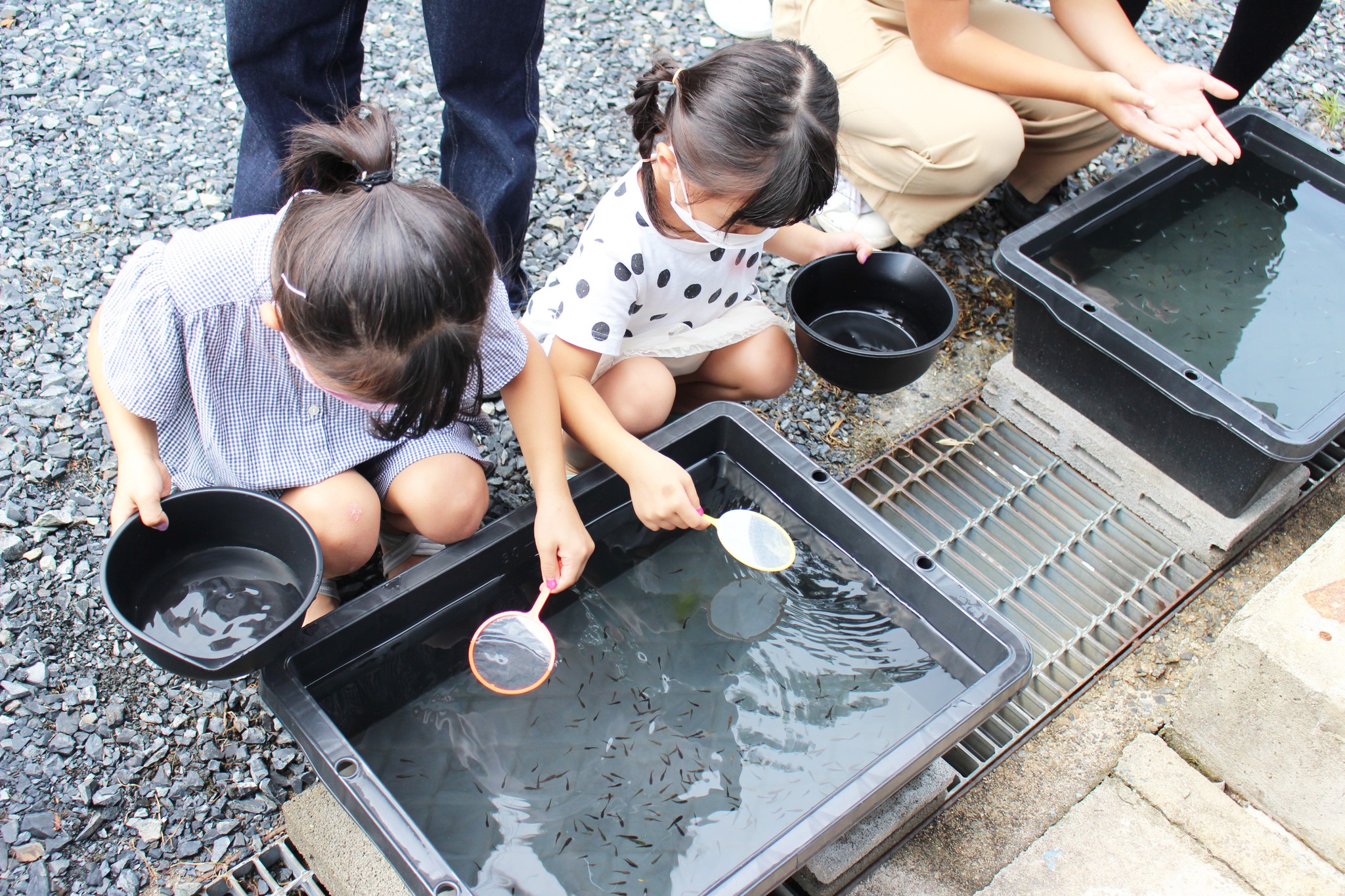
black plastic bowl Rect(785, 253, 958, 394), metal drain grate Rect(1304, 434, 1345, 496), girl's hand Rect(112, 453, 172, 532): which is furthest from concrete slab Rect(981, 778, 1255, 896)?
girl's hand Rect(112, 453, 172, 532)

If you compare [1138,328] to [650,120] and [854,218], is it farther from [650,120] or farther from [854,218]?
[650,120]

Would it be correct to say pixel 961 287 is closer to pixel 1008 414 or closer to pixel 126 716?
pixel 1008 414

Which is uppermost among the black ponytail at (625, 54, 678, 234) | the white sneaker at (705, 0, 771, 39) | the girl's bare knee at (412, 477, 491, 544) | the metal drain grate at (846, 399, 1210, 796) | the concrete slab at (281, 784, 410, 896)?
the black ponytail at (625, 54, 678, 234)

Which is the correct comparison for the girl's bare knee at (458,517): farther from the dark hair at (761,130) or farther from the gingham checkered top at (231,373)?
→ the dark hair at (761,130)

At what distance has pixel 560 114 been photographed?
263cm

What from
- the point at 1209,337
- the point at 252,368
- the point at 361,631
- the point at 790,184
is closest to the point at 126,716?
the point at 361,631

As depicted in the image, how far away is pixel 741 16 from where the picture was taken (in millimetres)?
2949

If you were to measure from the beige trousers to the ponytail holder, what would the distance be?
1363mm

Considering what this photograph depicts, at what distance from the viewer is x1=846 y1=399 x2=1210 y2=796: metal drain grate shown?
1.77 m

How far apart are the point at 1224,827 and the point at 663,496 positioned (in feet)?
3.28

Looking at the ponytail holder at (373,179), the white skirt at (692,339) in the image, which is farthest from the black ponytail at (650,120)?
the ponytail holder at (373,179)

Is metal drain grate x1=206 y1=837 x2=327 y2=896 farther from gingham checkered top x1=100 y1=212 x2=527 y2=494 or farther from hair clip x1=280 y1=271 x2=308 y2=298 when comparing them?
hair clip x1=280 y1=271 x2=308 y2=298

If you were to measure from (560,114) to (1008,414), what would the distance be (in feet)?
4.71

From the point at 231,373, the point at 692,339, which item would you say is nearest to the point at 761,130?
the point at 692,339
